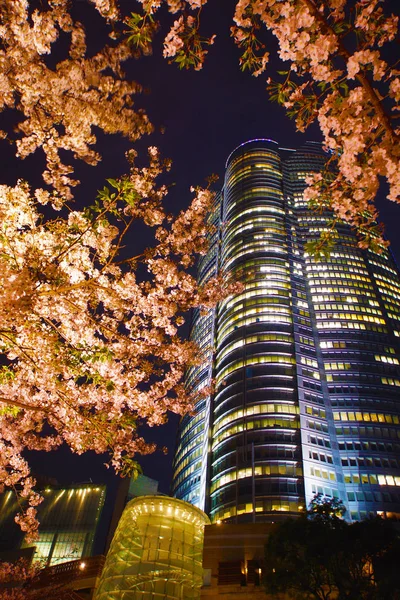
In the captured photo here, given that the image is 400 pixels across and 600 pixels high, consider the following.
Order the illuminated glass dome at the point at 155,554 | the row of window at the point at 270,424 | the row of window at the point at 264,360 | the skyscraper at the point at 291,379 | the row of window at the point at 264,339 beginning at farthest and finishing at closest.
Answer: the row of window at the point at 264,339, the row of window at the point at 264,360, the row of window at the point at 270,424, the skyscraper at the point at 291,379, the illuminated glass dome at the point at 155,554

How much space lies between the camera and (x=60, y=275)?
8172 millimetres

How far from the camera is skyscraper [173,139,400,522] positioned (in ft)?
207

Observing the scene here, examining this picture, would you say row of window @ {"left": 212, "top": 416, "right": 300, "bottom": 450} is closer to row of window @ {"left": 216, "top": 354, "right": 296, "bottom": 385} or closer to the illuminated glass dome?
row of window @ {"left": 216, "top": 354, "right": 296, "bottom": 385}

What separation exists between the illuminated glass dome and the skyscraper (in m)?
24.3

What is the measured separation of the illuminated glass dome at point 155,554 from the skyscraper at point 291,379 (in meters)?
24.3

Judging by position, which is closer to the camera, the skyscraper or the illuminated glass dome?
the illuminated glass dome

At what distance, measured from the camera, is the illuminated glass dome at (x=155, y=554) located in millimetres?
26047

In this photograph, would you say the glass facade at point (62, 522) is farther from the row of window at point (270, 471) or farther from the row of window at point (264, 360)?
the row of window at point (264, 360)

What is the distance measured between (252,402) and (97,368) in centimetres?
6611

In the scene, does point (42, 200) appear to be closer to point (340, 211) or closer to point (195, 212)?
point (195, 212)

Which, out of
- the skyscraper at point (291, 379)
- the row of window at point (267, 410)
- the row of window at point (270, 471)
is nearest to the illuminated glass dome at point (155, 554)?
the skyscraper at point (291, 379)

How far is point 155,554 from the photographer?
27.6 m

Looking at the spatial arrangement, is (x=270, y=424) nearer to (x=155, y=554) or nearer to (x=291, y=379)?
(x=291, y=379)

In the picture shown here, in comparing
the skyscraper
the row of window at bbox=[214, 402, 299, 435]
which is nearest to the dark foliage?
the skyscraper
